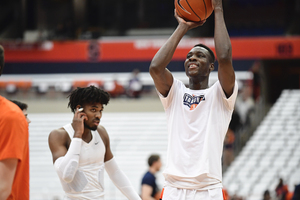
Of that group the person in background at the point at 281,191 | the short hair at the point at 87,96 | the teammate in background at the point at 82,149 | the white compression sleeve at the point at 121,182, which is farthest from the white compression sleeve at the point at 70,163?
the person in background at the point at 281,191

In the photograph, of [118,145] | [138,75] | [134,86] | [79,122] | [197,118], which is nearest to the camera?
[197,118]

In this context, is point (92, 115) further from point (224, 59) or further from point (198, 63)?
point (224, 59)

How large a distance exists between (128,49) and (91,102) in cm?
1681

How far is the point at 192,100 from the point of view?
11.6ft

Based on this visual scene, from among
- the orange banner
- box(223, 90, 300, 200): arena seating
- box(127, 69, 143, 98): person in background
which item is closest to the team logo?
box(223, 90, 300, 200): arena seating

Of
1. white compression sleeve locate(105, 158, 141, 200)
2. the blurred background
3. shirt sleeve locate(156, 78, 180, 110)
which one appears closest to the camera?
shirt sleeve locate(156, 78, 180, 110)

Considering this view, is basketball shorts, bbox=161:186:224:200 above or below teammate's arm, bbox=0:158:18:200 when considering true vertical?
below

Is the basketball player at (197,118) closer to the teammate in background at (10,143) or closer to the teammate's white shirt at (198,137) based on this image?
the teammate's white shirt at (198,137)

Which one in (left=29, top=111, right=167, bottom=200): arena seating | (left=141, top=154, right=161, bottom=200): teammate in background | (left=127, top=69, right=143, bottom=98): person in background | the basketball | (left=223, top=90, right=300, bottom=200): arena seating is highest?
the basketball

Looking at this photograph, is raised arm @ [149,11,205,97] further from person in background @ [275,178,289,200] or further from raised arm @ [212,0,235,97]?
person in background @ [275,178,289,200]

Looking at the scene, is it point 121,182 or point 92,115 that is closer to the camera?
point 92,115

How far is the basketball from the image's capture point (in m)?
3.67

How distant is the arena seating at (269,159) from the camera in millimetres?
13711

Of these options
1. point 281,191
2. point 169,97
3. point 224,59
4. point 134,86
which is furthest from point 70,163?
point 134,86
